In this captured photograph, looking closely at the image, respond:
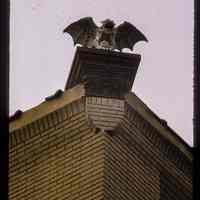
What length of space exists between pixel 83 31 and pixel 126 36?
0.56 m

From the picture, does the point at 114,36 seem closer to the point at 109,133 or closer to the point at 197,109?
the point at 109,133

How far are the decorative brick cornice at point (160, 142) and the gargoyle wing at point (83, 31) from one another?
3.32ft

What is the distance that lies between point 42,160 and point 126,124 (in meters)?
A: 1.23

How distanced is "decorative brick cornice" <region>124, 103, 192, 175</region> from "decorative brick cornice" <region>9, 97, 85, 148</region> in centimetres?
70

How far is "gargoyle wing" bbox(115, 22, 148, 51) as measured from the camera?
583 inches

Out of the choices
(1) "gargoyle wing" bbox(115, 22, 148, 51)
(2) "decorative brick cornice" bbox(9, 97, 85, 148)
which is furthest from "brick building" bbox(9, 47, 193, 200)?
(1) "gargoyle wing" bbox(115, 22, 148, 51)

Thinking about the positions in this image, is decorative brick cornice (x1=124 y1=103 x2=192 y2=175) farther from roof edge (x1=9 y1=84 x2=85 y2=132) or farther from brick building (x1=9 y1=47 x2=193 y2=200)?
roof edge (x1=9 y1=84 x2=85 y2=132)

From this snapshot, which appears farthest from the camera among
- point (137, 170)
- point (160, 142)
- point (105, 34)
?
point (160, 142)

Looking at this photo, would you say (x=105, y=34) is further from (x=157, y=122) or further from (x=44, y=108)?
(x=157, y=122)

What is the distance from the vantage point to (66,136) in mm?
15023

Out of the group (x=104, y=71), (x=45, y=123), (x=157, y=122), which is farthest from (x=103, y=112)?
(x=157, y=122)

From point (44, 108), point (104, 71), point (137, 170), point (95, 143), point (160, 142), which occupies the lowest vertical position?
point (137, 170)

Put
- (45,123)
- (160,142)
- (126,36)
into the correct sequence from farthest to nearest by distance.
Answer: (160,142) → (45,123) → (126,36)

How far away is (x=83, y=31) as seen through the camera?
48.4 feet
